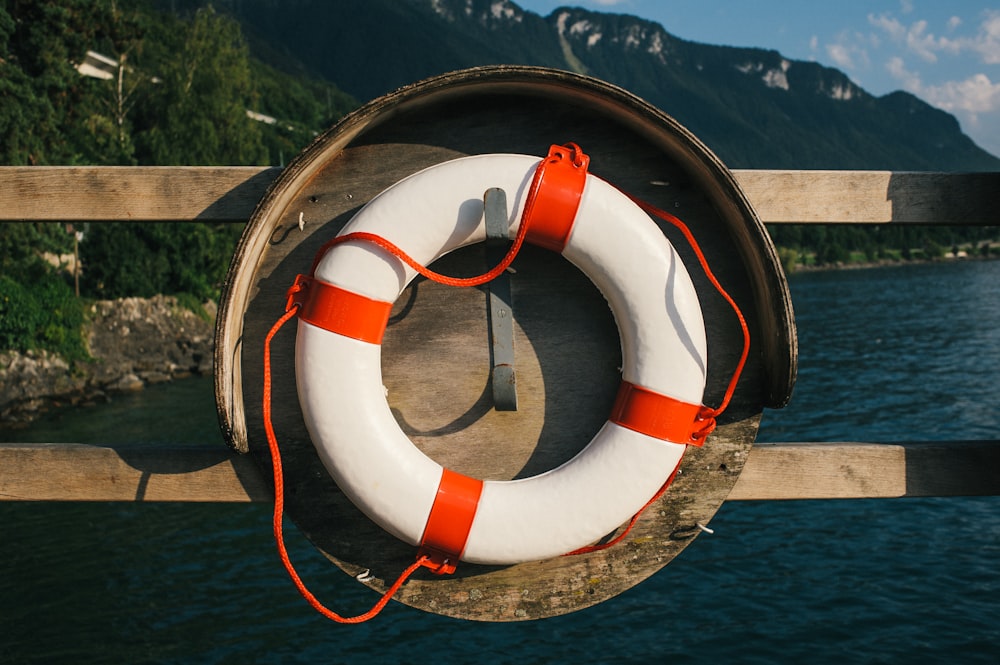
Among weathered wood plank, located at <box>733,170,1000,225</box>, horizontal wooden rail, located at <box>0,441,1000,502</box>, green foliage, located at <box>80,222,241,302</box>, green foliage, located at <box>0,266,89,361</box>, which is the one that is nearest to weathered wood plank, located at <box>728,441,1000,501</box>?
horizontal wooden rail, located at <box>0,441,1000,502</box>

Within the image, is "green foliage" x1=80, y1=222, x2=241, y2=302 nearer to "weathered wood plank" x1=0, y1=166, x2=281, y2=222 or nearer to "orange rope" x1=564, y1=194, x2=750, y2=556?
"weathered wood plank" x1=0, y1=166, x2=281, y2=222

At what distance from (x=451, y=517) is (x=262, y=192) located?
789 millimetres

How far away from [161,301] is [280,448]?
2201 centimetres

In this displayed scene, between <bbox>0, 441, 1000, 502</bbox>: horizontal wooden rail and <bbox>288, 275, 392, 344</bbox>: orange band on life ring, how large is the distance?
37cm

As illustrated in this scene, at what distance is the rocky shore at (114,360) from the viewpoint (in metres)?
16.9

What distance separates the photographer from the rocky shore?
16.9 m

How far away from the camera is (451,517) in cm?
170

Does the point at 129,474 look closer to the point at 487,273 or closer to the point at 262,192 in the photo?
the point at 262,192

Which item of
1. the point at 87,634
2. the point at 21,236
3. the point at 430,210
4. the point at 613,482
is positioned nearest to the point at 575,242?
the point at 430,210

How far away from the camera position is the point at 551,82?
1665mm

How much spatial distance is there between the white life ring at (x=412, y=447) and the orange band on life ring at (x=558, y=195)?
2 centimetres

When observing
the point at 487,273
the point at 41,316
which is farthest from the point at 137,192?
the point at 41,316

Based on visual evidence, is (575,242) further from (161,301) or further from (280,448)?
(161,301)

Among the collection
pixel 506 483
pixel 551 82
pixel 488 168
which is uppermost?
pixel 551 82
